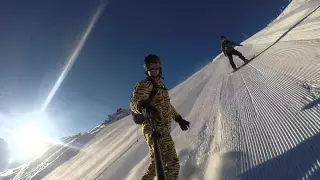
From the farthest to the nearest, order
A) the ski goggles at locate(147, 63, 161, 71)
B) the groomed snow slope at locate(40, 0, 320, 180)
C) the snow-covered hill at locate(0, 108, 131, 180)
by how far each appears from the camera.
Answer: the snow-covered hill at locate(0, 108, 131, 180) → the ski goggles at locate(147, 63, 161, 71) → the groomed snow slope at locate(40, 0, 320, 180)

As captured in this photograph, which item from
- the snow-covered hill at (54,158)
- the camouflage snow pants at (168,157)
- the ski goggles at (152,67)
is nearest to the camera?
the camouflage snow pants at (168,157)

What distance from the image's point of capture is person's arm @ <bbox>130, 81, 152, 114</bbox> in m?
4.90

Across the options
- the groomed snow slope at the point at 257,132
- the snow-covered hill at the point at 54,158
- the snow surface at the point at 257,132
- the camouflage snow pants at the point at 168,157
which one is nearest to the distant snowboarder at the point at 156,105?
the camouflage snow pants at the point at 168,157

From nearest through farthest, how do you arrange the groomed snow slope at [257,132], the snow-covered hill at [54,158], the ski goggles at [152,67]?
the groomed snow slope at [257,132]
the ski goggles at [152,67]
the snow-covered hill at [54,158]

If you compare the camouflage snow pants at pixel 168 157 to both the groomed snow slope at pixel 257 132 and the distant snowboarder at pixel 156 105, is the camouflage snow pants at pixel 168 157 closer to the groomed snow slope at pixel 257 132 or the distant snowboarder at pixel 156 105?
the distant snowboarder at pixel 156 105

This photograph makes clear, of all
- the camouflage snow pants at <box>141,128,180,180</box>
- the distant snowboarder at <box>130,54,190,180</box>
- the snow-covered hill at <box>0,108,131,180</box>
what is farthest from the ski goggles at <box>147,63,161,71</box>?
the snow-covered hill at <box>0,108,131,180</box>

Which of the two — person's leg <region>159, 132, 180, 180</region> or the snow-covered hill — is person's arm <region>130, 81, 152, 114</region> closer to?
person's leg <region>159, 132, 180, 180</region>

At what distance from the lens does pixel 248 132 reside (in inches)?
246

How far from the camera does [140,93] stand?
4.95 metres

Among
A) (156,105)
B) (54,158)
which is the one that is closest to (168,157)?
(156,105)

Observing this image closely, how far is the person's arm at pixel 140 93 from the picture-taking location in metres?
4.90

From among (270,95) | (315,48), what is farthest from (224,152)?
(315,48)

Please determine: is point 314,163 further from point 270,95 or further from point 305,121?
point 270,95

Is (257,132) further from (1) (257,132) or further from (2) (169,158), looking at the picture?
(2) (169,158)
